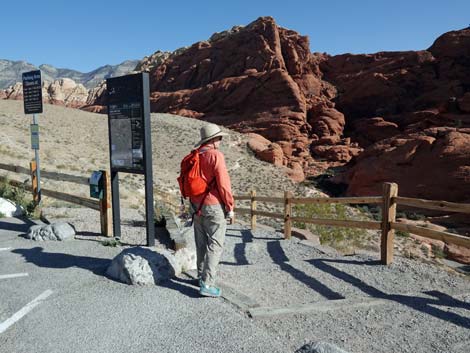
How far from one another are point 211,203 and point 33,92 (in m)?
6.13

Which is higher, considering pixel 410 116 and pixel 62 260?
pixel 410 116

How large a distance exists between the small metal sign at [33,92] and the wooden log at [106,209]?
2.73 meters

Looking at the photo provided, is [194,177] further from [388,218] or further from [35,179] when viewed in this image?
[35,179]

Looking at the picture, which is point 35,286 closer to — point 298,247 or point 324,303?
Result: point 324,303

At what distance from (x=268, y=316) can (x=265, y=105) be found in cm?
5022

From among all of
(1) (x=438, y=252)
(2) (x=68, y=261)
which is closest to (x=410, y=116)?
(1) (x=438, y=252)

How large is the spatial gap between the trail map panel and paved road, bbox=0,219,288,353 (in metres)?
1.79

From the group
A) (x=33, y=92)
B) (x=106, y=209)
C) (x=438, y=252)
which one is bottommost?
(x=438, y=252)

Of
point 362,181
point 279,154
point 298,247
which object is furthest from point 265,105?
point 298,247

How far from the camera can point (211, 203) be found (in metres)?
4.48

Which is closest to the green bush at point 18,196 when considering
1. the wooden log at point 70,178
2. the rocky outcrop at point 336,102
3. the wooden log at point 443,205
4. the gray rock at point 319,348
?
the wooden log at point 70,178

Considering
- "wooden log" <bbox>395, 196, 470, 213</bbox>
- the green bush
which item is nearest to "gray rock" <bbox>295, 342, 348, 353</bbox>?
"wooden log" <bbox>395, 196, 470, 213</bbox>

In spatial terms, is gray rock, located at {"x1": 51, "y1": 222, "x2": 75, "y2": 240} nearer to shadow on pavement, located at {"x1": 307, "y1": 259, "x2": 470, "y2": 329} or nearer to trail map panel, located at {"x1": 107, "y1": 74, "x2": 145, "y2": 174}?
trail map panel, located at {"x1": 107, "y1": 74, "x2": 145, "y2": 174}

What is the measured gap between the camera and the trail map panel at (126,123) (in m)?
6.47
